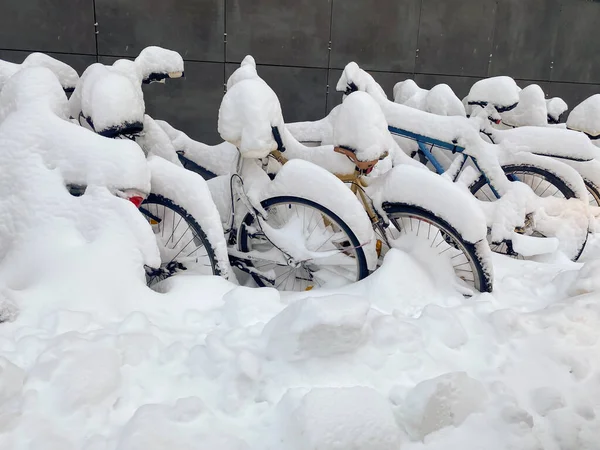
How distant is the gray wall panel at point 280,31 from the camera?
523cm

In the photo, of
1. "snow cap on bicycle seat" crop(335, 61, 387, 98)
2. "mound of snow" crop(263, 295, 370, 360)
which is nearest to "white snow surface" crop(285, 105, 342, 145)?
"snow cap on bicycle seat" crop(335, 61, 387, 98)

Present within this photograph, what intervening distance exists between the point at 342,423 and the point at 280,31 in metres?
4.72

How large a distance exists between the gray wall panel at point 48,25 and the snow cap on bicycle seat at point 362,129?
318 cm

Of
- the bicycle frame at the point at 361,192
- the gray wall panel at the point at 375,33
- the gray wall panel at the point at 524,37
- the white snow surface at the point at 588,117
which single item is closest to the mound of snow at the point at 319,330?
the bicycle frame at the point at 361,192

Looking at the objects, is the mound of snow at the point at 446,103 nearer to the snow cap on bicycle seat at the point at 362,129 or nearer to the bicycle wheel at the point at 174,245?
the snow cap on bicycle seat at the point at 362,129

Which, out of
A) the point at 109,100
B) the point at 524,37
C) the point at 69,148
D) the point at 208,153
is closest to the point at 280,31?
the point at 208,153

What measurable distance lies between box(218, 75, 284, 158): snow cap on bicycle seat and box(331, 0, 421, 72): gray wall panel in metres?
3.27

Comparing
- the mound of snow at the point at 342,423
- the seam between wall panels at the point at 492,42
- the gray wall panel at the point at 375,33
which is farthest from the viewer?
the seam between wall panels at the point at 492,42

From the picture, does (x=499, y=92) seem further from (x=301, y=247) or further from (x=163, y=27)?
(x=163, y=27)

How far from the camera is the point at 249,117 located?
8.93 feet

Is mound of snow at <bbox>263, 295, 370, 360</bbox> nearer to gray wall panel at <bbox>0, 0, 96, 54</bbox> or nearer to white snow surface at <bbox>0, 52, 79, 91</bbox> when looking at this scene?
white snow surface at <bbox>0, 52, 79, 91</bbox>

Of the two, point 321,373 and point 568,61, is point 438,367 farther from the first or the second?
point 568,61

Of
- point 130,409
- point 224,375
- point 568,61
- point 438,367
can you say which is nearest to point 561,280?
point 438,367

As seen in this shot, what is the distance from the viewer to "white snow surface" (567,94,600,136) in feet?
13.6
